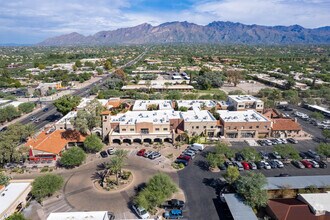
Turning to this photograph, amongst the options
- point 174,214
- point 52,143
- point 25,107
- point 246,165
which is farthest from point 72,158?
point 25,107

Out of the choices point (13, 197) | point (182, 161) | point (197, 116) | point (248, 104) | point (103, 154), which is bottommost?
point (103, 154)

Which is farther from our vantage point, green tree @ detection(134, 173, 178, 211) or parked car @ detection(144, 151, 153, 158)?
parked car @ detection(144, 151, 153, 158)

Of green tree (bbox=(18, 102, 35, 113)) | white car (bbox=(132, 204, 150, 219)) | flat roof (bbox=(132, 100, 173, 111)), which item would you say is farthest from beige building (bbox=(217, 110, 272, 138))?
green tree (bbox=(18, 102, 35, 113))

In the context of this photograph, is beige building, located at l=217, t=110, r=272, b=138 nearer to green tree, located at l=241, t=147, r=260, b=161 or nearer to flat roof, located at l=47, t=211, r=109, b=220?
green tree, located at l=241, t=147, r=260, b=161

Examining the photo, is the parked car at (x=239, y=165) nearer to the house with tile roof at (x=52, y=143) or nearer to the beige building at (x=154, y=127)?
the beige building at (x=154, y=127)

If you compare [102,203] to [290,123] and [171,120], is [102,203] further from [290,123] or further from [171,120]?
[290,123]

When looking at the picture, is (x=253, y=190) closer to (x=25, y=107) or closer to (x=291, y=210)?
(x=291, y=210)

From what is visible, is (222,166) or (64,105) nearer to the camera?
(222,166)
